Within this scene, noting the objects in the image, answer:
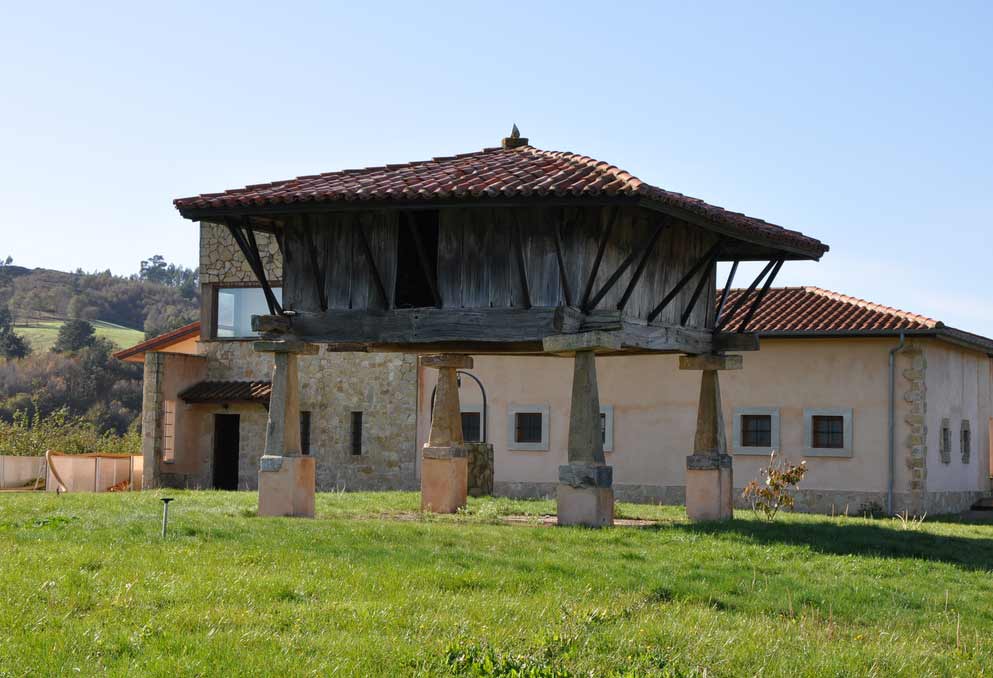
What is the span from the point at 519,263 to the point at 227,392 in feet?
49.4

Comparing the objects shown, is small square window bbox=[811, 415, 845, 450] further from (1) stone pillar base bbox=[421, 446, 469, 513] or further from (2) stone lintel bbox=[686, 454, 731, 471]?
(1) stone pillar base bbox=[421, 446, 469, 513]

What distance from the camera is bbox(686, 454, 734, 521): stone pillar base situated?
701 inches

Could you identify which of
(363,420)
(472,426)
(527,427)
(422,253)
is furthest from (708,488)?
(363,420)

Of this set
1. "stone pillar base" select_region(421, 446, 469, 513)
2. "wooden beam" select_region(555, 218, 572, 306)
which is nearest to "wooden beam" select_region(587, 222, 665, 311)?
"wooden beam" select_region(555, 218, 572, 306)

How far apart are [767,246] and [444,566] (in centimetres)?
794

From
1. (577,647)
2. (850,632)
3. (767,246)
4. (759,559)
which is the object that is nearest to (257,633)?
(577,647)

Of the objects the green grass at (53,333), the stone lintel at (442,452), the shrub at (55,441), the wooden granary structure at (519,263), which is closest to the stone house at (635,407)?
the shrub at (55,441)

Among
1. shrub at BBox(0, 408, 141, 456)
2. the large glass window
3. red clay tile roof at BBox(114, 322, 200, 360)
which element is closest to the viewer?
the large glass window

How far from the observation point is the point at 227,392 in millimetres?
29172

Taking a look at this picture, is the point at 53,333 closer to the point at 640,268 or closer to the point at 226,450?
the point at 226,450

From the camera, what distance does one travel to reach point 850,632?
391 inches

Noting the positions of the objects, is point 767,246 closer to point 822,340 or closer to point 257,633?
point 822,340

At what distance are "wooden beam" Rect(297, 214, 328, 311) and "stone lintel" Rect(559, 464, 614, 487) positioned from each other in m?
3.91

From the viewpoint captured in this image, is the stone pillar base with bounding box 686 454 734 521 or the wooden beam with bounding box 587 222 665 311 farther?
the stone pillar base with bounding box 686 454 734 521
